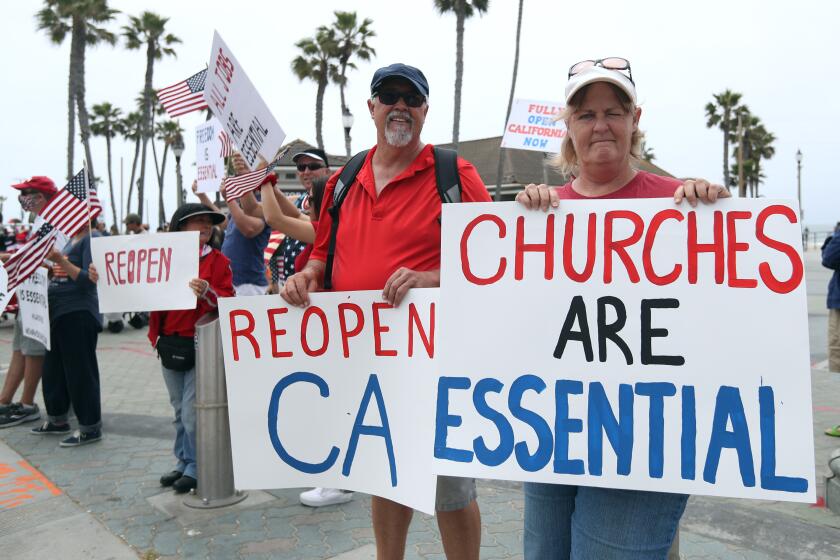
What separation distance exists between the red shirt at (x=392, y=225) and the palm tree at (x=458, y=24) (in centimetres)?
2043

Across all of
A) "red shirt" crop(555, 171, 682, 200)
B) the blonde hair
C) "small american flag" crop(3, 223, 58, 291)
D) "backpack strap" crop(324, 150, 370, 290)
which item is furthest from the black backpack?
"small american flag" crop(3, 223, 58, 291)

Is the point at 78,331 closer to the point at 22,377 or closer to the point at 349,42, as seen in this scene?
the point at 22,377

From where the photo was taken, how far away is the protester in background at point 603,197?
173 cm

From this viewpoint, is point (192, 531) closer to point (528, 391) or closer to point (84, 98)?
point (528, 391)

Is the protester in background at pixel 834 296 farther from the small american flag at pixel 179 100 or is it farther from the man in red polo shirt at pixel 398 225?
the small american flag at pixel 179 100

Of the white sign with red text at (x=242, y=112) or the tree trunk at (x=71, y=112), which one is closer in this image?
the white sign with red text at (x=242, y=112)

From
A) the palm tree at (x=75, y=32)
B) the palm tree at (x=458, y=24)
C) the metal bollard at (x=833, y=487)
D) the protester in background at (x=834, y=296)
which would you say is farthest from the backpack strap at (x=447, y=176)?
the palm tree at (x=75, y=32)

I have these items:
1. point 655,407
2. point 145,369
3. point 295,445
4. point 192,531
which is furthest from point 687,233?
point 145,369

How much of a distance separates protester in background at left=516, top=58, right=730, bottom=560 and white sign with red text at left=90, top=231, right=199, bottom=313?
105 inches

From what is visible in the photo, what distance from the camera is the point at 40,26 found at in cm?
2714

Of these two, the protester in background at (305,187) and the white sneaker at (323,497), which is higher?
the protester in background at (305,187)

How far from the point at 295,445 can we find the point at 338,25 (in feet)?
98.4

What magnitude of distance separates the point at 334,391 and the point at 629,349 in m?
1.04

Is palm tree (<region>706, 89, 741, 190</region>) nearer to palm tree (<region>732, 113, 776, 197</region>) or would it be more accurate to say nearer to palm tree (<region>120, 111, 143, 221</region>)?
palm tree (<region>732, 113, 776, 197</region>)
